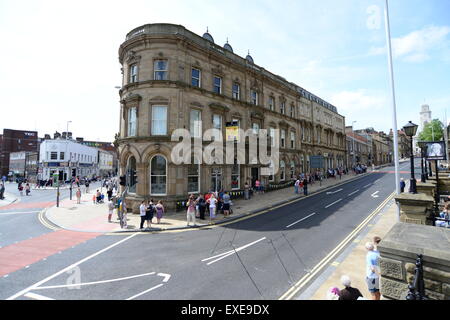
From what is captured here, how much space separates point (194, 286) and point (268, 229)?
6994 mm

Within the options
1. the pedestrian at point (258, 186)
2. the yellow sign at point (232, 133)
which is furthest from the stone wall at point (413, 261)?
the pedestrian at point (258, 186)

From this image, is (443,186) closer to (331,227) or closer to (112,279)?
(331,227)

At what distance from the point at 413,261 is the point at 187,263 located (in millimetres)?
7147

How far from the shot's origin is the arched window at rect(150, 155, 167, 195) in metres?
18.6

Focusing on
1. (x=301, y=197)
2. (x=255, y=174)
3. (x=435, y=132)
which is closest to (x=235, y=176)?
(x=255, y=174)

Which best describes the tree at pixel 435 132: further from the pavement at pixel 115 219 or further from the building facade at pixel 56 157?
the building facade at pixel 56 157

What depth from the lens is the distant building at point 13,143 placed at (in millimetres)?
69312

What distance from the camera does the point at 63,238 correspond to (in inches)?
484

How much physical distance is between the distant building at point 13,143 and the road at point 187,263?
80849 mm

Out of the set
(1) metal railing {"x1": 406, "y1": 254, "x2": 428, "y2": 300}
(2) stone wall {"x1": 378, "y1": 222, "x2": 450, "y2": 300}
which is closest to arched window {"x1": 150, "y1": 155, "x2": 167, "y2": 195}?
(2) stone wall {"x1": 378, "y1": 222, "x2": 450, "y2": 300}

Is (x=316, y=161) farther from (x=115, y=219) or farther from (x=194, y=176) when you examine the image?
(x=115, y=219)

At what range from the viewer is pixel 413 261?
4.16 m

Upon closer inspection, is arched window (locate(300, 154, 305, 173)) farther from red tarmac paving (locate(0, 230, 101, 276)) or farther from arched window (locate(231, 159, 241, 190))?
red tarmac paving (locate(0, 230, 101, 276))

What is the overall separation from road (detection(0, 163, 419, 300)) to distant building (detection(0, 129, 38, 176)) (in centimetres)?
8085
